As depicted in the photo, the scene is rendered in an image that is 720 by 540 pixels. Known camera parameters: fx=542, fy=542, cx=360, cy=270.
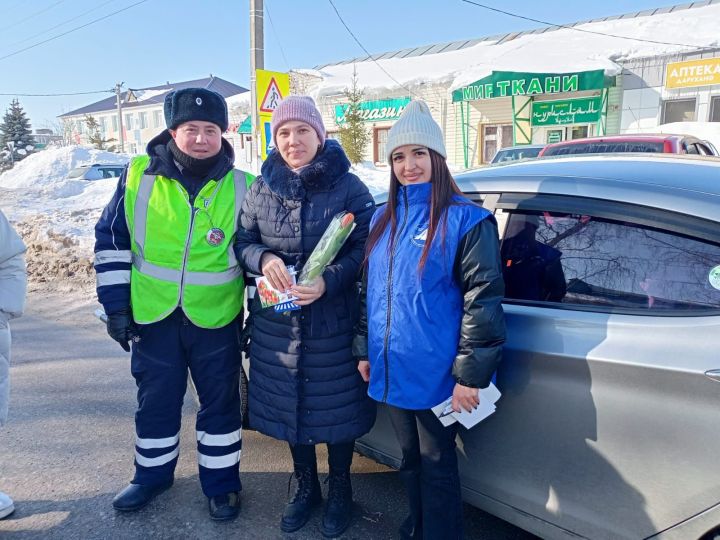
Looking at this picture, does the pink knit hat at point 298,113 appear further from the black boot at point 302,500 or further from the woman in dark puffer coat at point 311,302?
the black boot at point 302,500

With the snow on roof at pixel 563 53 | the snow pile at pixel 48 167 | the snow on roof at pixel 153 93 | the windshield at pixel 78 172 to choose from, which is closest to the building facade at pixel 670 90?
the snow on roof at pixel 563 53

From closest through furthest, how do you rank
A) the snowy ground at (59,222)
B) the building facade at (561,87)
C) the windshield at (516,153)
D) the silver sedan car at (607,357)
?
the silver sedan car at (607,357)
the snowy ground at (59,222)
the windshield at (516,153)
the building facade at (561,87)

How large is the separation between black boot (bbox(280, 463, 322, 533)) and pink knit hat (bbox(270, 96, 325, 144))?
1560 millimetres

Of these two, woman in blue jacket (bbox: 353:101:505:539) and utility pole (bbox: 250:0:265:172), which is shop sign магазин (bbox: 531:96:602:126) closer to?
utility pole (bbox: 250:0:265:172)

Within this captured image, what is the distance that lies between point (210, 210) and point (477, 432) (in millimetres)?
1527

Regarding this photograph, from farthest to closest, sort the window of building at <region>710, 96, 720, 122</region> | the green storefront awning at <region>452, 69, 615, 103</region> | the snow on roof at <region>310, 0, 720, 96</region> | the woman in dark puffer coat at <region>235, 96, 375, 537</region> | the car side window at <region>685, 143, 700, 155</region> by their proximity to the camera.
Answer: the snow on roof at <region>310, 0, 720, 96</region>, the green storefront awning at <region>452, 69, 615, 103</region>, the window of building at <region>710, 96, 720, 122</region>, the car side window at <region>685, 143, 700, 155</region>, the woman in dark puffer coat at <region>235, 96, 375, 537</region>

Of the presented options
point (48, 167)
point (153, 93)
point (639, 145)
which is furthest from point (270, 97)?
point (153, 93)

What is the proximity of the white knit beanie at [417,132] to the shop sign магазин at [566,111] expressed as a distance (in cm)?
1590

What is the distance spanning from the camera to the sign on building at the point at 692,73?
14.1 m

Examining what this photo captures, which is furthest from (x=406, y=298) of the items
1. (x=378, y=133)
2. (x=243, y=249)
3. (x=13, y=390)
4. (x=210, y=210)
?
(x=378, y=133)

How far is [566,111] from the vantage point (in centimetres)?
1666

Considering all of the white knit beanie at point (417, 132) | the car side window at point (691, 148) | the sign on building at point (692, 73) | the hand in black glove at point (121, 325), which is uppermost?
the sign on building at point (692, 73)

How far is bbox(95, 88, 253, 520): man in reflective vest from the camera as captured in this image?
251 centimetres

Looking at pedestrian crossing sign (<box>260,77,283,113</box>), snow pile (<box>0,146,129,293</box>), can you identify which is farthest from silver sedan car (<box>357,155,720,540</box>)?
snow pile (<box>0,146,129,293</box>)
